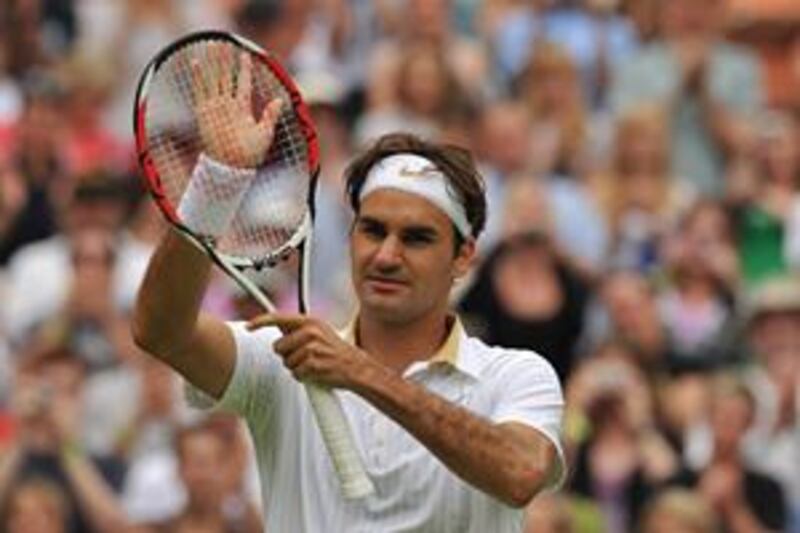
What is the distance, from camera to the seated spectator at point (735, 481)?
12719 mm

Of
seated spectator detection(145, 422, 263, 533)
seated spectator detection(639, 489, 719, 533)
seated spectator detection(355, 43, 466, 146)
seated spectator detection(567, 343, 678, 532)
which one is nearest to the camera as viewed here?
seated spectator detection(145, 422, 263, 533)

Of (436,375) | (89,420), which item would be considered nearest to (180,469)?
(89,420)

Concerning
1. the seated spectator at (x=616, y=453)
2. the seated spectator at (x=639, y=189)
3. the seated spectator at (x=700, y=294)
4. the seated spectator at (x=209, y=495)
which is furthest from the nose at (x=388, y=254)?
the seated spectator at (x=639, y=189)

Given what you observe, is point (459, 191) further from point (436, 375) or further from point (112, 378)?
point (112, 378)

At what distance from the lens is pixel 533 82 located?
50.6ft

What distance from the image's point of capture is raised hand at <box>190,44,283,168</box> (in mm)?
7043

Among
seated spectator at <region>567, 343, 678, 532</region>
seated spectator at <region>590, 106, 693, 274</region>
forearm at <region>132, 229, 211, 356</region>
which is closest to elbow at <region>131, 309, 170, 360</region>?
forearm at <region>132, 229, 211, 356</region>

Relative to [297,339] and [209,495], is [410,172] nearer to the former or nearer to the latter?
[297,339]

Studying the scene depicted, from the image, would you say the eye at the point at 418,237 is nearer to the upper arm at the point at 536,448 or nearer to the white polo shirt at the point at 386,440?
the white polo shirt at the point at 386,440

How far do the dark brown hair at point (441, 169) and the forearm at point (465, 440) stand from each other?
0.57m

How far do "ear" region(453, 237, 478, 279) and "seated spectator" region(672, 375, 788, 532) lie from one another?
17.8 feet

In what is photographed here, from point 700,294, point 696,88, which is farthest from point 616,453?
point 696,88

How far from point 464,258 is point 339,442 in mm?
632

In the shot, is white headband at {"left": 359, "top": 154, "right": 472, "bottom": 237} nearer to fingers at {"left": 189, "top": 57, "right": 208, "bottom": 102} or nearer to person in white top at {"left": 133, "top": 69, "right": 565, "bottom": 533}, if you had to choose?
person in white top at {"left": 133, "top": 69, "right": 565, "bottom": 533}
